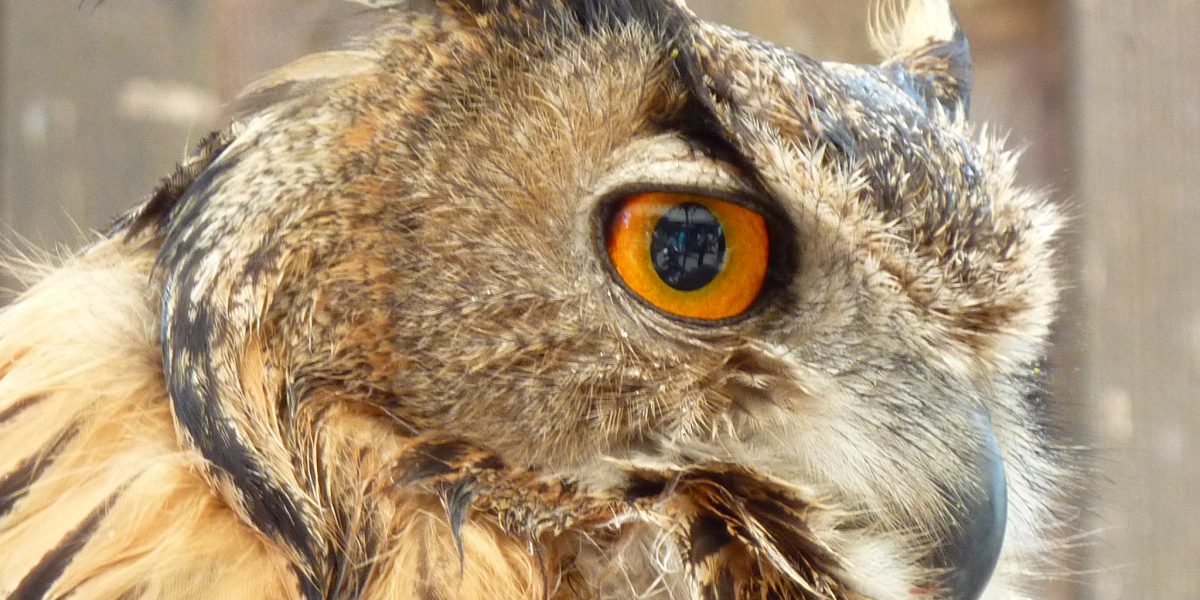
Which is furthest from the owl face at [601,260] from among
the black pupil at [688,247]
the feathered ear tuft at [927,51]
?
the feathered ear tuft at [927,51]

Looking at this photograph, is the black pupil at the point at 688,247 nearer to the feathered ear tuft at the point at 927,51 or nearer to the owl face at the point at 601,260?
the owl face at the point at 601,260

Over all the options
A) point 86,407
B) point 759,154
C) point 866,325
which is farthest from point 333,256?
point 866,325

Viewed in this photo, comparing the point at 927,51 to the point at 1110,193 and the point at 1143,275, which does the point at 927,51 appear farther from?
the point at 1143,275

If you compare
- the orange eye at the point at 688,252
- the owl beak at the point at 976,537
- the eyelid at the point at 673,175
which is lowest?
the owl beak at the point at 976,537

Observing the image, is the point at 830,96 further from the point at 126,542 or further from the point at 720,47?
the point at 126,542

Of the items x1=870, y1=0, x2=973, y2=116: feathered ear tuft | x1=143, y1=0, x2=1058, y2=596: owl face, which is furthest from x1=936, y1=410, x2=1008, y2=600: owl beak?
x1=870, y1=0, x2=973, y2=116: feathered ear tuft

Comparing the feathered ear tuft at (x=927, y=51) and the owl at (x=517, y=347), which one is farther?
the feathered ear tuft at (x=927, y=51)

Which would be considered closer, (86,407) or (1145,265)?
(86,407)
